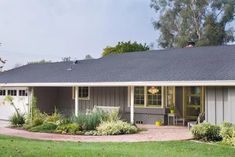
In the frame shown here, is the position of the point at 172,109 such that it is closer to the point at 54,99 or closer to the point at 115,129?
the point at 115,129

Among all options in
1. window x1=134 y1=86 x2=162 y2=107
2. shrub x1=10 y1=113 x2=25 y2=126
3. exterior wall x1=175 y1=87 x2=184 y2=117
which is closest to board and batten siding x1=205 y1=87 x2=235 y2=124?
exterior wall x1=175 y1=87 x2=184 y2=117

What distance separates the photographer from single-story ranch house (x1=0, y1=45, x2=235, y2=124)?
1589cm

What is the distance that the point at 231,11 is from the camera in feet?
132

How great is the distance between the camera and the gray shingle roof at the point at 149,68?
17.1m

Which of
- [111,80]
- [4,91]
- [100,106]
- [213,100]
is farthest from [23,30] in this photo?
[213,100]

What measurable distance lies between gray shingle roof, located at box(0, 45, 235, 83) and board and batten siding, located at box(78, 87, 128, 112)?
1.08m

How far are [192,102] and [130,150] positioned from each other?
9.57 m

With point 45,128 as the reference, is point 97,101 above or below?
above

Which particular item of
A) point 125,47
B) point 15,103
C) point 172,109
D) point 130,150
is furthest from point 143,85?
point 125,47

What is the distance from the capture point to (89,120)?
1781cm

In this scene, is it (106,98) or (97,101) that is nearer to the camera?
(106,98)

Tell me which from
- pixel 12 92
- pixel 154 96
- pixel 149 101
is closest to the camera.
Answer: pixel 154 96

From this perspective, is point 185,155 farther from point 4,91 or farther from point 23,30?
point 23,30

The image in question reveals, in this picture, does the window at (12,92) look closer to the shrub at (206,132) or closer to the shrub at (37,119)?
the shrub at (37,119)
